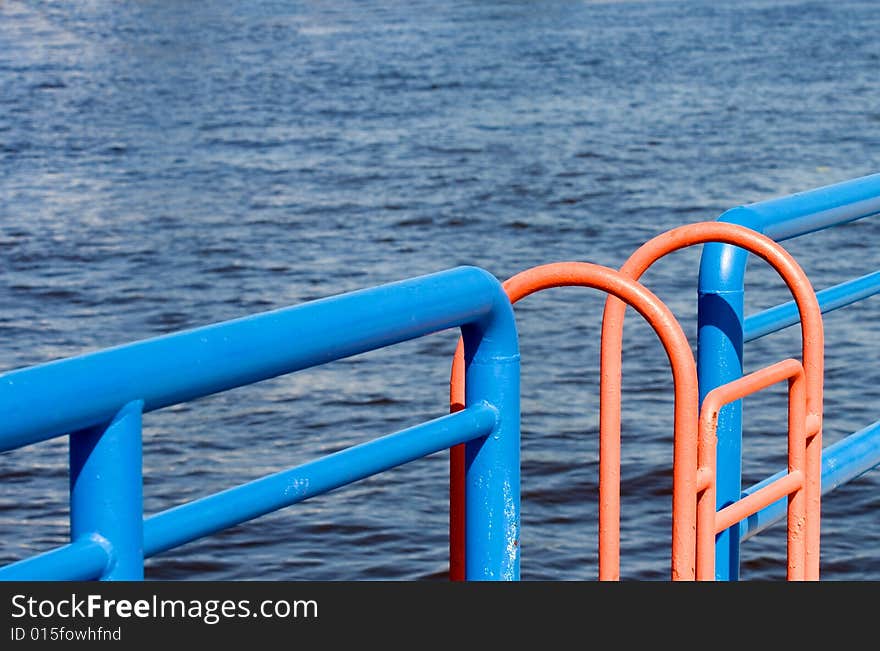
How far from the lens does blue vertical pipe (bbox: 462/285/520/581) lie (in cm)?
227

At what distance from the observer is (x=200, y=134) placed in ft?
70.8

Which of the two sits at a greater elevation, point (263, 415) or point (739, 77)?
point (739, 77)

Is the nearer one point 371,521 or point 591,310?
point 371,521

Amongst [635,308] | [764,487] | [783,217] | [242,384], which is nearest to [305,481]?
[242,384]

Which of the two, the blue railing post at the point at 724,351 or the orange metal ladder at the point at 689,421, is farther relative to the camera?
the blue railing post at the point at 724,351

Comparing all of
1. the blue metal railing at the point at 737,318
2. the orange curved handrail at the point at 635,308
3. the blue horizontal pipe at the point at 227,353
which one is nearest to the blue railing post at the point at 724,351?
the blue metal railing at the point at 737,318

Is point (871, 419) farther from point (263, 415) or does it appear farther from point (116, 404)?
point (116, 404)

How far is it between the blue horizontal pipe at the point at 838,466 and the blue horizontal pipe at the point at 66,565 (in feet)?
5.02

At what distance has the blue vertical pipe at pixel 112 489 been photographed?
5.62ft

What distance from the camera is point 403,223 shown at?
601 inches

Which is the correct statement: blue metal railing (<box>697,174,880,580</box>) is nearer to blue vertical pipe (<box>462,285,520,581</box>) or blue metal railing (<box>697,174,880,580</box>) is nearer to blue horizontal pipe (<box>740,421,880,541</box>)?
blue horizontal pipe (<box>740,421,880,541</box>)

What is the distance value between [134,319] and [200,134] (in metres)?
9.80

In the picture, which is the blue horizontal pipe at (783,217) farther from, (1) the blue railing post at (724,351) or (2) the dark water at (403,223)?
(2) the dark water at (403,223)
